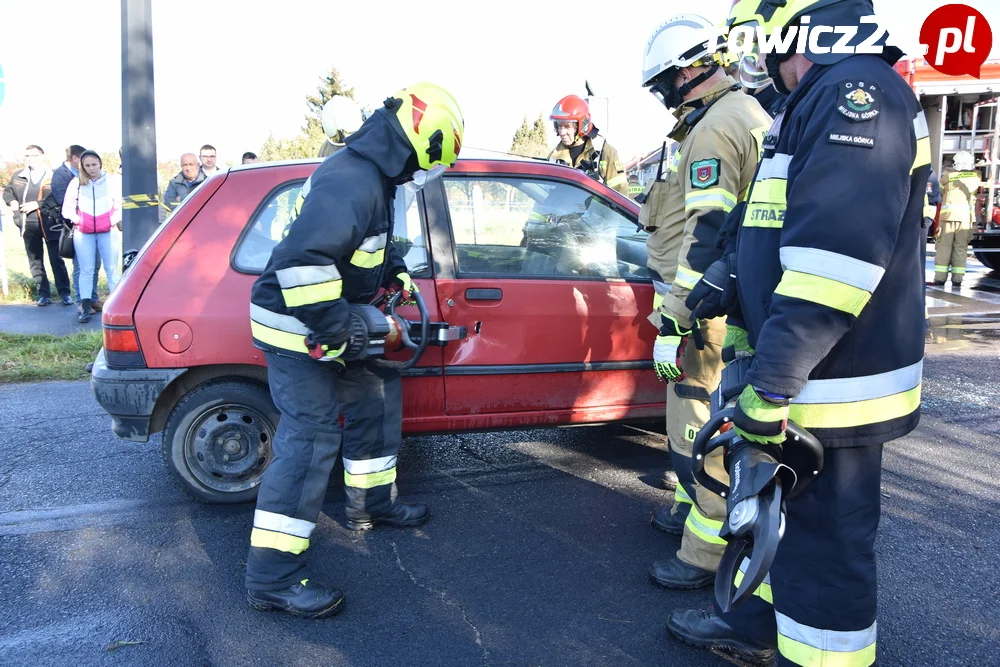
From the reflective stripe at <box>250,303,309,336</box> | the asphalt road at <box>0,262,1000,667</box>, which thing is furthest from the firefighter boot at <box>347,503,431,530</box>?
the reflective stripe at <box>250,303,309,336</box>

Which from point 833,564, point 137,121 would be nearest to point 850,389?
point 833,564

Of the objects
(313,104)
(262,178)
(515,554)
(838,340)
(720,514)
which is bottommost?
(515,554)

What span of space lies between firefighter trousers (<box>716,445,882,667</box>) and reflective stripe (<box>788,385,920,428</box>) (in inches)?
2.9

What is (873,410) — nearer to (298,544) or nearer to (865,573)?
(865,573)

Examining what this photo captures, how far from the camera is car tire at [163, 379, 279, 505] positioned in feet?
11.4

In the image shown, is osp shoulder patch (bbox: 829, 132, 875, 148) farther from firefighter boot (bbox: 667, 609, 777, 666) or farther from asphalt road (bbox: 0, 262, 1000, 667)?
asphalt road (bbox: 0, 262, 1000, 667)

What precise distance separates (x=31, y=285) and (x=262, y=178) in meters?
8.76

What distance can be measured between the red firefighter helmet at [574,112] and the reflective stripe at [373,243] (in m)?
4.01

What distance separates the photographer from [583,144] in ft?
22.0

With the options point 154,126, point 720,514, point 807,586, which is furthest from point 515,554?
point 154,126

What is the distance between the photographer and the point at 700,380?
117 inches

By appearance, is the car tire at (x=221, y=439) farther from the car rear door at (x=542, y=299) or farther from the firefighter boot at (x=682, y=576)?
the firefighter boot at (x=682, y=576)

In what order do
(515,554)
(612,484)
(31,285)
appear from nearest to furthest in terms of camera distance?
(515,554) → (612,484) → (31,285)

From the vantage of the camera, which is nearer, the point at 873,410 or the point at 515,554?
the point at 873,410
